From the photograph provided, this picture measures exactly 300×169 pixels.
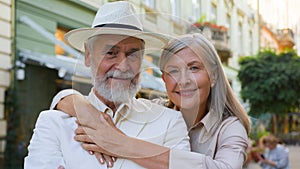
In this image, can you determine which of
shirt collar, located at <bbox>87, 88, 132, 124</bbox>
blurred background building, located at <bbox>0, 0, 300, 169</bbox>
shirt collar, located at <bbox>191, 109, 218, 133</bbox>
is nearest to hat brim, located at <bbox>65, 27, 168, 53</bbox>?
shirt collar, located at <bbox>87, 88, 132, 124</bbox>

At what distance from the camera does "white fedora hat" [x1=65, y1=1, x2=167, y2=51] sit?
838 millimetres

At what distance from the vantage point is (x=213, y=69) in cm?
99

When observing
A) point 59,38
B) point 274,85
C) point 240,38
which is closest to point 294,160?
point 274,85

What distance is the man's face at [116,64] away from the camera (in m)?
0.83

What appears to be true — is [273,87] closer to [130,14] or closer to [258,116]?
[258,116]

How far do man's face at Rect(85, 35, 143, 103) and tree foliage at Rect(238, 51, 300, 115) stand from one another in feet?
10.1

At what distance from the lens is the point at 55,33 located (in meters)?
3.57

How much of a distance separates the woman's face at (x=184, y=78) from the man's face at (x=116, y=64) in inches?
2.5

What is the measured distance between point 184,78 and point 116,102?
146 millimetres

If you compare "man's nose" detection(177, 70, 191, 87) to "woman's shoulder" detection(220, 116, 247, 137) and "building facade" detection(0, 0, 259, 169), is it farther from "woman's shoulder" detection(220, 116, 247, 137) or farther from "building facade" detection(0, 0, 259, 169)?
"building facade" detection(0, 0, 259, 169)

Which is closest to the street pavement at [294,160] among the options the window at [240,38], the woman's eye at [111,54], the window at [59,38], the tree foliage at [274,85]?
the tree foliage at [274,85]

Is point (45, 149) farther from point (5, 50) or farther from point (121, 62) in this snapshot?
point (5, 50)

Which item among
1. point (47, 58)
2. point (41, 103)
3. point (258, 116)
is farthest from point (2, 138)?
point (258, 116)

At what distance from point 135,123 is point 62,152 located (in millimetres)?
159
